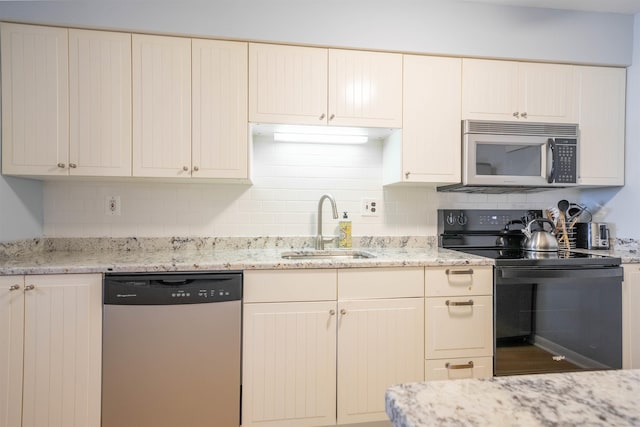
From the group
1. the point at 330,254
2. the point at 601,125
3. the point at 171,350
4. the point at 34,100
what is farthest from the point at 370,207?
the point at 34,100

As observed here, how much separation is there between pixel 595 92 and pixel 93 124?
305 centimetres

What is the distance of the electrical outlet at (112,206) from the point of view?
2109mm

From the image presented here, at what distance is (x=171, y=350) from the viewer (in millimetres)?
1563

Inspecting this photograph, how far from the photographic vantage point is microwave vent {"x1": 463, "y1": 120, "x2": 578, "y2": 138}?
2.04 m

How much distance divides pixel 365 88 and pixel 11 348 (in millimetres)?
2189

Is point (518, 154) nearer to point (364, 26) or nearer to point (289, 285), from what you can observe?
point (364, 26)

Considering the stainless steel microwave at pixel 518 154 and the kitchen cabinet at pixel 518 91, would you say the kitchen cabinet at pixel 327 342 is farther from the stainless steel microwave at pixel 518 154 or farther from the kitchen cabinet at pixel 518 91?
the kitchen cabinet at pixel 518 91

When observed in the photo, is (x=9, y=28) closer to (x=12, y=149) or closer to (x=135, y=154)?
(x=12, y=149)

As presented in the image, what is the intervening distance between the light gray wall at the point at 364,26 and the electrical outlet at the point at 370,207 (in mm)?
968

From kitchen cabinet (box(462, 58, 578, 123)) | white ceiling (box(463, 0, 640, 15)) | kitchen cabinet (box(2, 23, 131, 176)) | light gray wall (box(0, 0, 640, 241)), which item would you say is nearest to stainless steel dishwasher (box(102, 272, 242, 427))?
kitchen cabinet (box(2, 23, 131, 176))

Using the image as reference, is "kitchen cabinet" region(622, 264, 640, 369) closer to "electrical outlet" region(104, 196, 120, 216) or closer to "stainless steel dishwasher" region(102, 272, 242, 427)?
"stainless steel dishwasher" region(102, 272, 242, 427)

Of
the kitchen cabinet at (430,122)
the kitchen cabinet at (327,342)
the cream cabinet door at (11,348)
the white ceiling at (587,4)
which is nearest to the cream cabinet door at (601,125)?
the white ceiling at (587,4)

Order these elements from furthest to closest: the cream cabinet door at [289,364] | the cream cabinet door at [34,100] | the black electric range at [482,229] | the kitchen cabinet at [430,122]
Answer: the black electric range at [482,229], the kitchen cabinet at [430,122], the cream cabinet door at [34,100], the cream cabinet door at [289,364]

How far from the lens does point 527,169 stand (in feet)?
6.87
